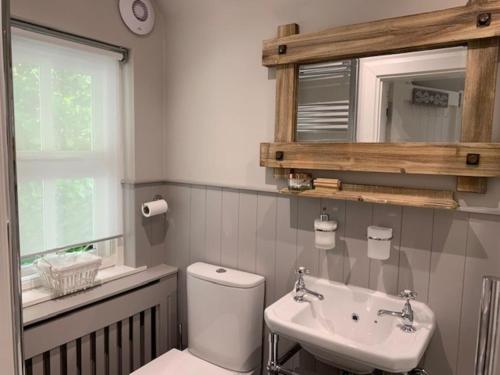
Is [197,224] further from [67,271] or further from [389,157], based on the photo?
[389,157]

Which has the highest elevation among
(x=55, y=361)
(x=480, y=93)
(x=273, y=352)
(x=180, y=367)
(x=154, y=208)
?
(x=480, y=93)

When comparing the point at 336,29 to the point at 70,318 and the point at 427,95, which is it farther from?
the point at 70,318

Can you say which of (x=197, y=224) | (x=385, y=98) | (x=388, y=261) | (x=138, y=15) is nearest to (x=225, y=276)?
(x=197, y=224)

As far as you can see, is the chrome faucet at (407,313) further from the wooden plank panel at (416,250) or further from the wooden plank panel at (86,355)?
the wooden plank panel at (86,355)

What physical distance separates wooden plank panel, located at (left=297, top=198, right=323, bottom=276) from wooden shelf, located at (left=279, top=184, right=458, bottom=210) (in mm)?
130

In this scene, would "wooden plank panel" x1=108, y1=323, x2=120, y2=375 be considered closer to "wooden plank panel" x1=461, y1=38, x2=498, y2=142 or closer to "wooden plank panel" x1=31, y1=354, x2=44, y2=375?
"wooden plank panel" x1=31, y1=354, x2=44, y2=375

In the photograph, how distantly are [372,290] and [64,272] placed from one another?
4.47 feet

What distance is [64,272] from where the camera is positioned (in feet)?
5.68

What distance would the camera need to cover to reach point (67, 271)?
1.74m

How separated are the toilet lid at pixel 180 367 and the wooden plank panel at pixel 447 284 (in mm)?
917

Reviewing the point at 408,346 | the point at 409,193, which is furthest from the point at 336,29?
the point at 408,346

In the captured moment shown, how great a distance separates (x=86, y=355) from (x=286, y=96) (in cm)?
151

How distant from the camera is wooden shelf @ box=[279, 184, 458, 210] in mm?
1370

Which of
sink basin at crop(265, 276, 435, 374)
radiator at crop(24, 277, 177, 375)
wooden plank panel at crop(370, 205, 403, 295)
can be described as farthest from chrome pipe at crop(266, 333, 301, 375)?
radiator at crop(24, 277, 177, 375)
